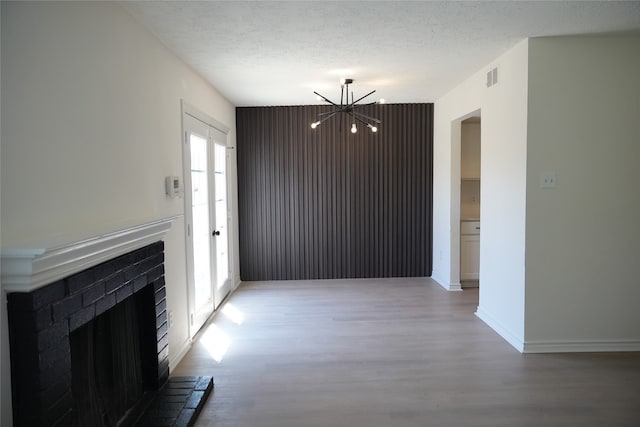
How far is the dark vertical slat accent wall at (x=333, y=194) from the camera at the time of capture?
5883mm

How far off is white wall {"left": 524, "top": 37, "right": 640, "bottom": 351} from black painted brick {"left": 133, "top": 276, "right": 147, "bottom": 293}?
112 inches

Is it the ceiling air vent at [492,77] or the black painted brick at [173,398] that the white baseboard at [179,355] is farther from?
the ceiling air vent at [492,77]

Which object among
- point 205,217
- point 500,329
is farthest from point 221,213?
point 500,329

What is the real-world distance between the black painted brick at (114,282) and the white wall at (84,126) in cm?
25

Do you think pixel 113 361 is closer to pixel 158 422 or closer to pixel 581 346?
pixel 158 422

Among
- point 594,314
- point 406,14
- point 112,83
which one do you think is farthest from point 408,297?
point 112,83

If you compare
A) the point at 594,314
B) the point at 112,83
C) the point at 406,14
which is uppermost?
the point at 406,14

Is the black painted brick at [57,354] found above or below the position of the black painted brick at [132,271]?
below

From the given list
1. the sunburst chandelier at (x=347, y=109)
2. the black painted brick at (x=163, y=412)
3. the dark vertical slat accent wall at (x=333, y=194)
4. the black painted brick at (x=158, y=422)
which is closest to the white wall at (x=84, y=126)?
the black painted brick at (x=163, y=412)

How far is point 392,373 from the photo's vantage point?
Result: 3029 millimetres

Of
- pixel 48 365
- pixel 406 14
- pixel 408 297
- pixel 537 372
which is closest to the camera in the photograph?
pixel 48 365

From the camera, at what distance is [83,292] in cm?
180

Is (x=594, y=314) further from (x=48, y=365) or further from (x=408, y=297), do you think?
(x=48, y=365)

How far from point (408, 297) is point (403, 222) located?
4.33ft
